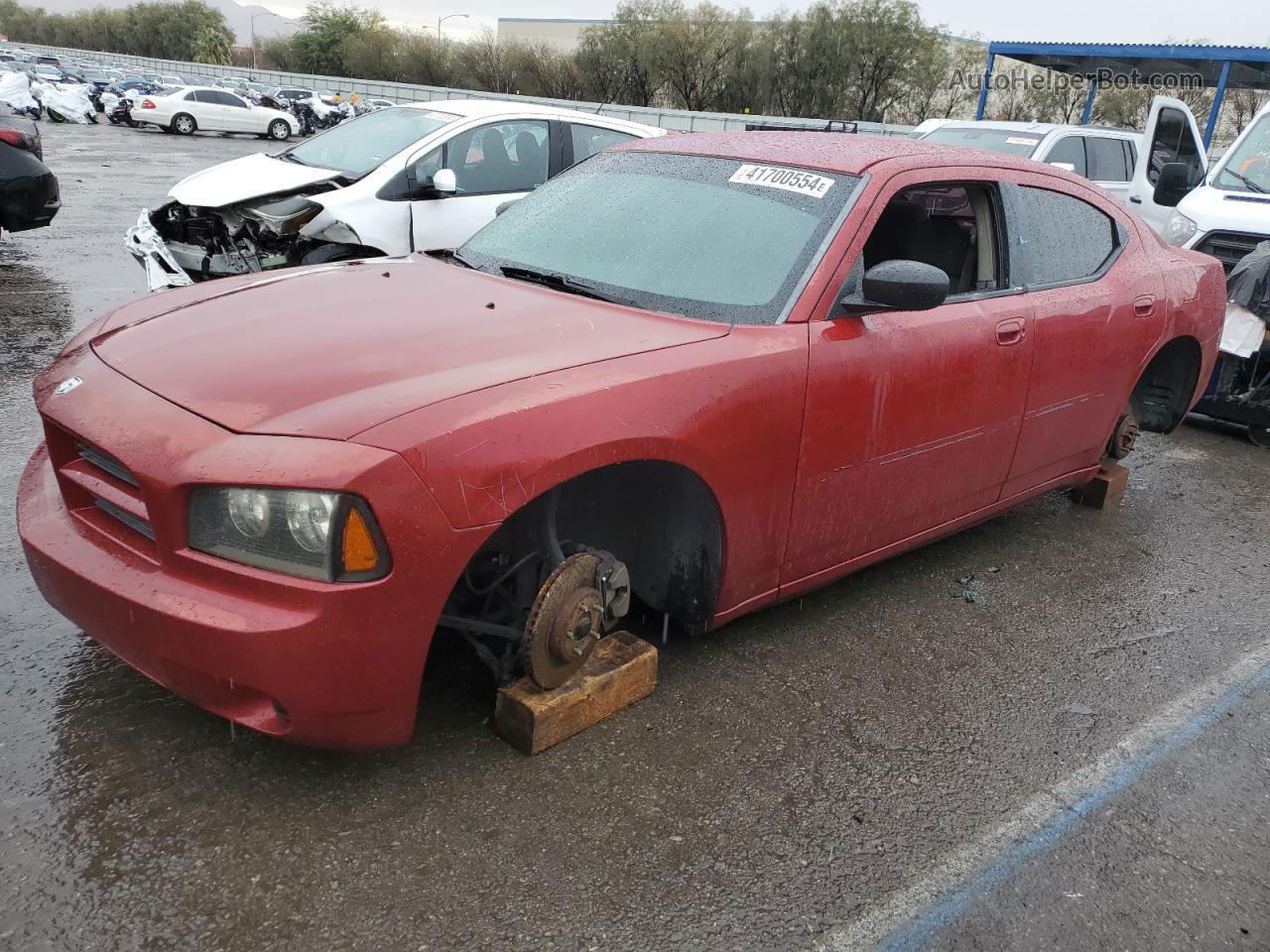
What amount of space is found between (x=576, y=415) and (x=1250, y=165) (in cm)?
680

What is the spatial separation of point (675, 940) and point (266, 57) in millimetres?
105251

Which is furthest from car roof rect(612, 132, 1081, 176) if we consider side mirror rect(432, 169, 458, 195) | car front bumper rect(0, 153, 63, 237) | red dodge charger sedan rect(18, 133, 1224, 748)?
car front bumper rect(0, 153, 63, 237)

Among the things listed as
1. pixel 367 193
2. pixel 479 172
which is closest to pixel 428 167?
pixel 479 172

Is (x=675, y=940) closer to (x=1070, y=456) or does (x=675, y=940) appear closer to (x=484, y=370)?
(x=484, y=370)

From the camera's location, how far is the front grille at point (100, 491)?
234cm

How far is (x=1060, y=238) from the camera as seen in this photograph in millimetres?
3998

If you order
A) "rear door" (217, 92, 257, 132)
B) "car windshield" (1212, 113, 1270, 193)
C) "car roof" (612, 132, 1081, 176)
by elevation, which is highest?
"car roof" (612, 132, 1081, 176)

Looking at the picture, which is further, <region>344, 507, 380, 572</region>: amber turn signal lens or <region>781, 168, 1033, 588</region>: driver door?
<region>781, 168, 1033, 588</region>: driver door

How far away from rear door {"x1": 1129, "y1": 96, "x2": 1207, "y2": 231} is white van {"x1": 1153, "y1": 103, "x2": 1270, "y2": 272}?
2105 millimetres

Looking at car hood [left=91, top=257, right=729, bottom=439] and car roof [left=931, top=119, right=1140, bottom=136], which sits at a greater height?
car roof [left=931, top=119, right=1140, bottom=136]

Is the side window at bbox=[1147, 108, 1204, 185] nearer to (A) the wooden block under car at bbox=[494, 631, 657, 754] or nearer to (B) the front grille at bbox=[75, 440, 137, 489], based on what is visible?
(A) the wooden block under car at bbox=[494, 631, 657, 754]

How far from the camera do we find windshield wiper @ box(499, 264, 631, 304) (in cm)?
312

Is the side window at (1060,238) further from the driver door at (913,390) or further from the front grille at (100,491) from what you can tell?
the front grille at (100,491)

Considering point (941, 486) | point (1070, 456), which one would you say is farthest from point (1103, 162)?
point (941, 486)
